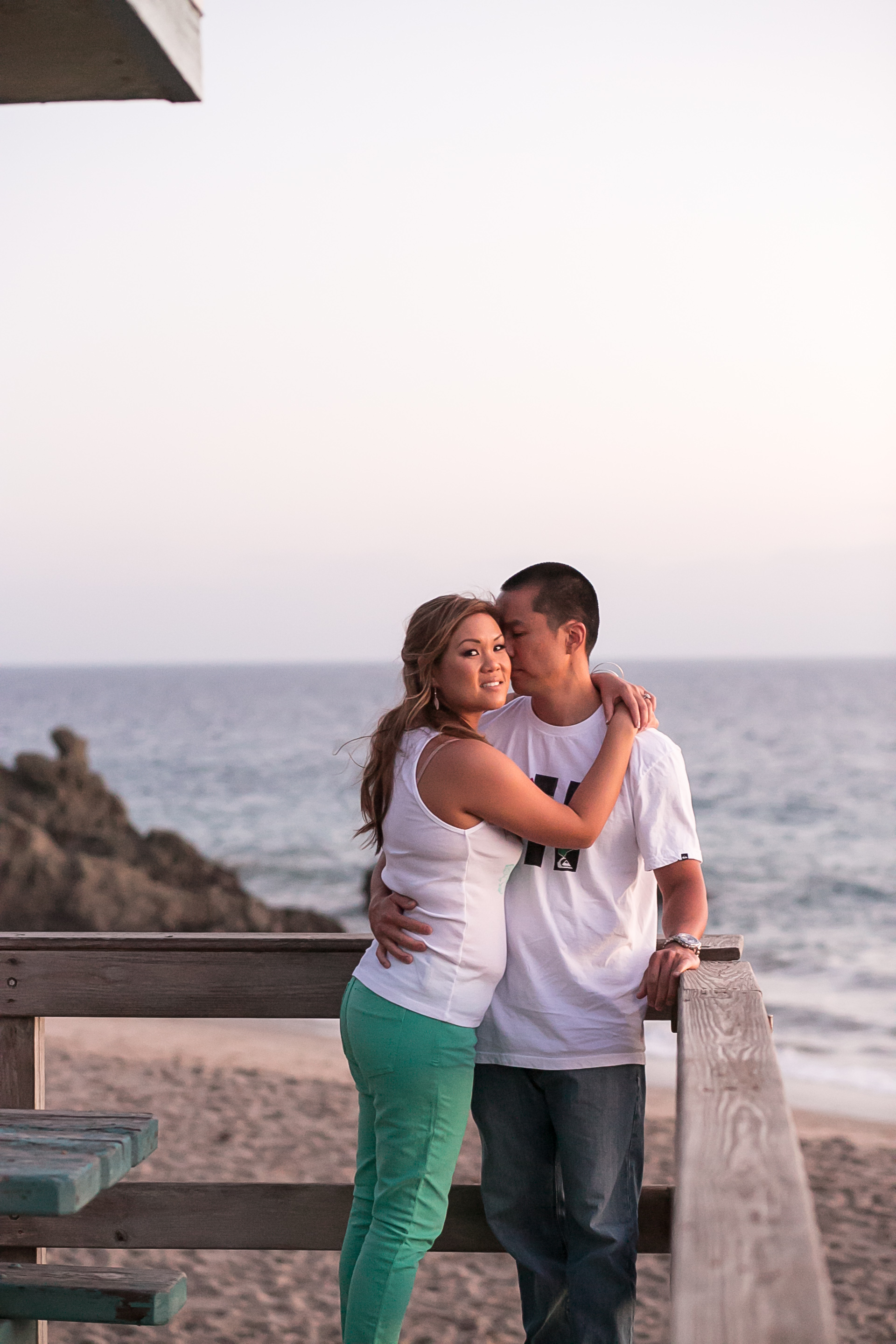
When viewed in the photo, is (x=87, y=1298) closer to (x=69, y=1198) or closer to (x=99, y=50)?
(x=69, y=1198)

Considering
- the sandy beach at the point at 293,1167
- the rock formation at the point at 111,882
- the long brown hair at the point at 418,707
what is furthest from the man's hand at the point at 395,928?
the rock formation at the point at 111,882

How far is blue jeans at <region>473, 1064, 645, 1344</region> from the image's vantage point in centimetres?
249

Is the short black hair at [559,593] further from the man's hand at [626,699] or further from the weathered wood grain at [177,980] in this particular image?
the weathered wood grain at [177,980]

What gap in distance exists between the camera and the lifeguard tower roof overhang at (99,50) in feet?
6.64

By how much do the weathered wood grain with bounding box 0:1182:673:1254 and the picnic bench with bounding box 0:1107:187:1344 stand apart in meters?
0.21

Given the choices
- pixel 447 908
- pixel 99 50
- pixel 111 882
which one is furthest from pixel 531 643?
pixel 111 882

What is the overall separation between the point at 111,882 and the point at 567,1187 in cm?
1696

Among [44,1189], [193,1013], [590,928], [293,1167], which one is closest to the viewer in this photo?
[44,1189]

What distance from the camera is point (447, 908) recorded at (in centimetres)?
250

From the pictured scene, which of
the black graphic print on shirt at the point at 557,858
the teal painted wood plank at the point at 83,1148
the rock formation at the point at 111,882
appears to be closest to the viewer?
the teal painted wood plank at the point at 83,1148

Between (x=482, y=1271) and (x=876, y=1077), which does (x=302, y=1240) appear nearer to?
(x=482, y=1271)

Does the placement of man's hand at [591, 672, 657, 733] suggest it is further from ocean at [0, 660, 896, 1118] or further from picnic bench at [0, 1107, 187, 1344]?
picnic bench at [0, 1107, 187, 1344]

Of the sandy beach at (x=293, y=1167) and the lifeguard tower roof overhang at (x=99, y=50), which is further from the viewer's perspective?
the sandy beach at (x=293, y=1167)

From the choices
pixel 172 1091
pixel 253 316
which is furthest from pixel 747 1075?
pixel 253 316
